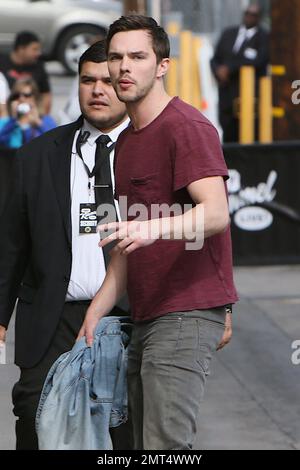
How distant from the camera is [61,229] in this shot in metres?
5.21

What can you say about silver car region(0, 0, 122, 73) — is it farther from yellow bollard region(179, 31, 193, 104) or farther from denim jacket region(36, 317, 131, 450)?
denim jacket region(36, 317, 131, 450)

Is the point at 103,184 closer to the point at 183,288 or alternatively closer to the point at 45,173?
the point at 45,173

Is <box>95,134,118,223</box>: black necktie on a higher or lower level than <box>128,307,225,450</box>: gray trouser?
higher

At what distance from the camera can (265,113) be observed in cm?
1430

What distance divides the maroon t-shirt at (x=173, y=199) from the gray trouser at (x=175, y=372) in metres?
0.06

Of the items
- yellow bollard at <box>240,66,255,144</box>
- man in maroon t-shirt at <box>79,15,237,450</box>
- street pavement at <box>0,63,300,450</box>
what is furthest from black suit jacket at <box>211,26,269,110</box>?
man in maroon t-shirt at <box>79,15,237,450</box>

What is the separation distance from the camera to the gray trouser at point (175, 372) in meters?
4.25

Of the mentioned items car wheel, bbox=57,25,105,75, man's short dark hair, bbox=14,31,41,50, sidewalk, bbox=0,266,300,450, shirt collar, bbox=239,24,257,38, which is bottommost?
sidewalk, bbox=0,266,300,450

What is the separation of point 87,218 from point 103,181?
17 centimetres

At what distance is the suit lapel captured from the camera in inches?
206

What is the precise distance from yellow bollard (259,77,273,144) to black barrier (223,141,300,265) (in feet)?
8.82

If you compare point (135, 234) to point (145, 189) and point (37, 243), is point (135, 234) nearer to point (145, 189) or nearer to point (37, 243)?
point (145, 189)

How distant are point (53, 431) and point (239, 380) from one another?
340 cm

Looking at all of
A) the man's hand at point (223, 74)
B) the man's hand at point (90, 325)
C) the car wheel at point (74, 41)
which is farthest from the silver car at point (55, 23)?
the man's hand at point (90, 325)
